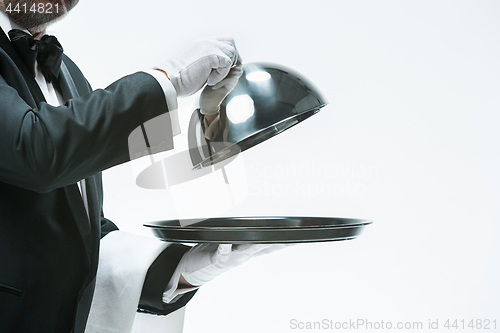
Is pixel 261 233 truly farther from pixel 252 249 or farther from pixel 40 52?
pixel 40 52

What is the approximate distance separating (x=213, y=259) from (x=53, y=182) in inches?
16.2

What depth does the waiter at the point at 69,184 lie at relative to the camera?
22.5 inches

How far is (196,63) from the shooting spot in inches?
25.8

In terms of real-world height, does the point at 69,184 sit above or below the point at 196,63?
below

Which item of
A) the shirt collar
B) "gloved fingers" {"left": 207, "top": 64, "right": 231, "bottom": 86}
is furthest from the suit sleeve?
the shirt collar

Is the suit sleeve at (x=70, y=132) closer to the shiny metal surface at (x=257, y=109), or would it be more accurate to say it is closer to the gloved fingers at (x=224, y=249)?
the shiny metal surface at (x=257, y=109)

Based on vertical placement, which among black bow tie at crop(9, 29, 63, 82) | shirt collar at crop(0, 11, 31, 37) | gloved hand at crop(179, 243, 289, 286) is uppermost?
shirt collar at crop(0, 11, 31, 37)

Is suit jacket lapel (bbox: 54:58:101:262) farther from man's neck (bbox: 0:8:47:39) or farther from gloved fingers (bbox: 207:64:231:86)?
gloved fingers (bbox: 207:64:231:86)

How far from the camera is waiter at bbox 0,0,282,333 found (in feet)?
1.88

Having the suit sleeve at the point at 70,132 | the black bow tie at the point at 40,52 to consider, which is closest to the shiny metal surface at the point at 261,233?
the suit sleeve at the point at 70,132

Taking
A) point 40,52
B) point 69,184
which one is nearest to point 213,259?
point 69,184

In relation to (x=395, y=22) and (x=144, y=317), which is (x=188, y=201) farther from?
(x=395, y=22)

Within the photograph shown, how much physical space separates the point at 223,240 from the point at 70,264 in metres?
0.29

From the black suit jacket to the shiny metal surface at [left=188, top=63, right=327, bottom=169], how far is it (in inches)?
5.1
